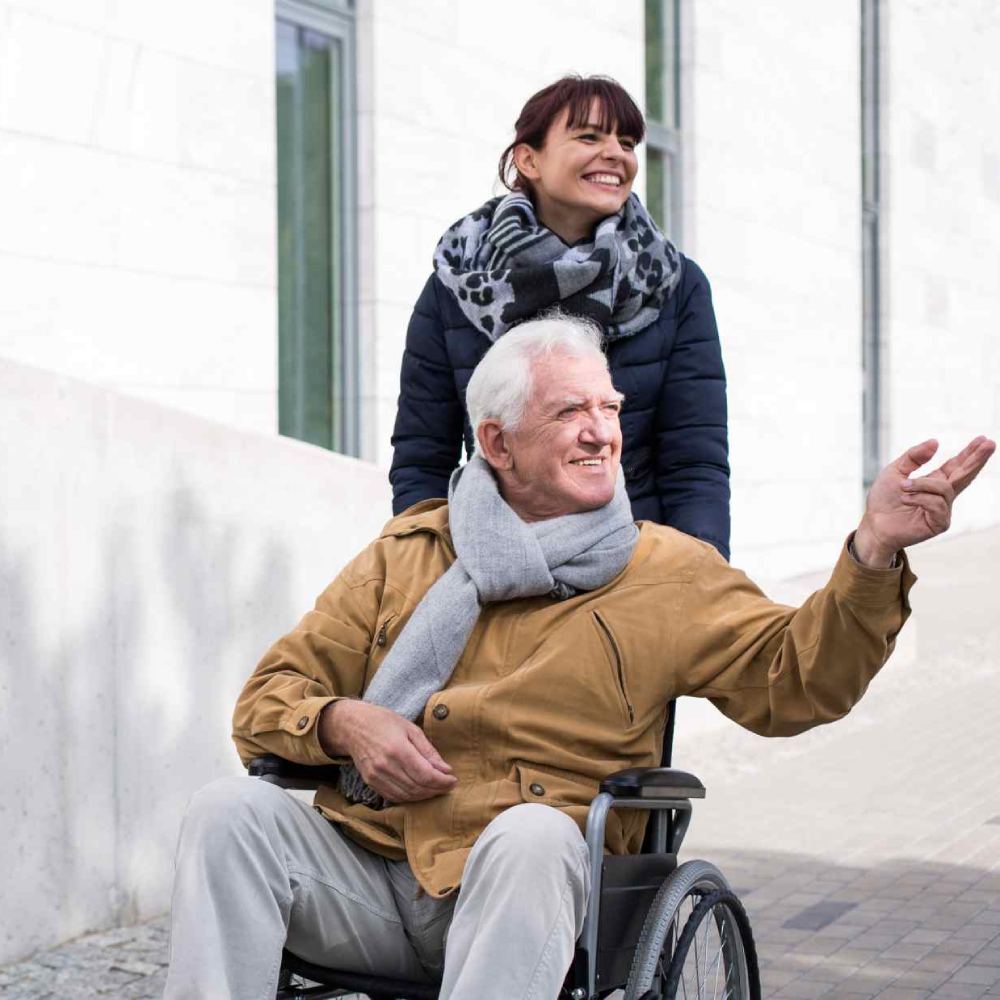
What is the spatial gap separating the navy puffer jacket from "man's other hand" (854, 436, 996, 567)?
0.79 meters

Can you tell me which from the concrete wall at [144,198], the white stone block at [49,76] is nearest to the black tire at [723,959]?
the concrete wall at [144,198]

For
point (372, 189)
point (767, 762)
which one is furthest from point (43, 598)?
point (372, 189)

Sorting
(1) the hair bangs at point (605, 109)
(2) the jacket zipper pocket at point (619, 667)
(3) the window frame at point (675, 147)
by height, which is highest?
(3) the window frame at point (675, 147)

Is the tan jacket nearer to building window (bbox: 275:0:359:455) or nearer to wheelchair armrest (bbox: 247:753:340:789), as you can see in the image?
wheelchair armrest (bbox: 247:753:340:789)

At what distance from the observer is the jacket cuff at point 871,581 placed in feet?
9.25

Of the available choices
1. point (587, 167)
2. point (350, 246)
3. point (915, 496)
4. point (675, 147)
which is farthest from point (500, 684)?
point (675, 147)

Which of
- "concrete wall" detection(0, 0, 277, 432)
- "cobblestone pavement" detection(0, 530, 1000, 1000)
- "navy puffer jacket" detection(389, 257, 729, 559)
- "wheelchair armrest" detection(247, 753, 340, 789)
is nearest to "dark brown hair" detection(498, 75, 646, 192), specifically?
"navy puffer jacket" detection(389, 257, 729, 559)

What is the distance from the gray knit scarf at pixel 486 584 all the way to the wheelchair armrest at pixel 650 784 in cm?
35

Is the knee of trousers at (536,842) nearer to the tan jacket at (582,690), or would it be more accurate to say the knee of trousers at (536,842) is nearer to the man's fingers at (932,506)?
the tan jacket at (582,690)

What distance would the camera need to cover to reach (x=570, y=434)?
3201 millimetres

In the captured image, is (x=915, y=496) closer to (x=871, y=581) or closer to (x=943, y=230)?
(x=871, y=581)

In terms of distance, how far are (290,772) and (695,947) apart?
0.74 metres

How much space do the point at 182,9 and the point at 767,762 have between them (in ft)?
13.2

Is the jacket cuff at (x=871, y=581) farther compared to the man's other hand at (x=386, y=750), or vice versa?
the man's other hand at (x=386, y=750)
